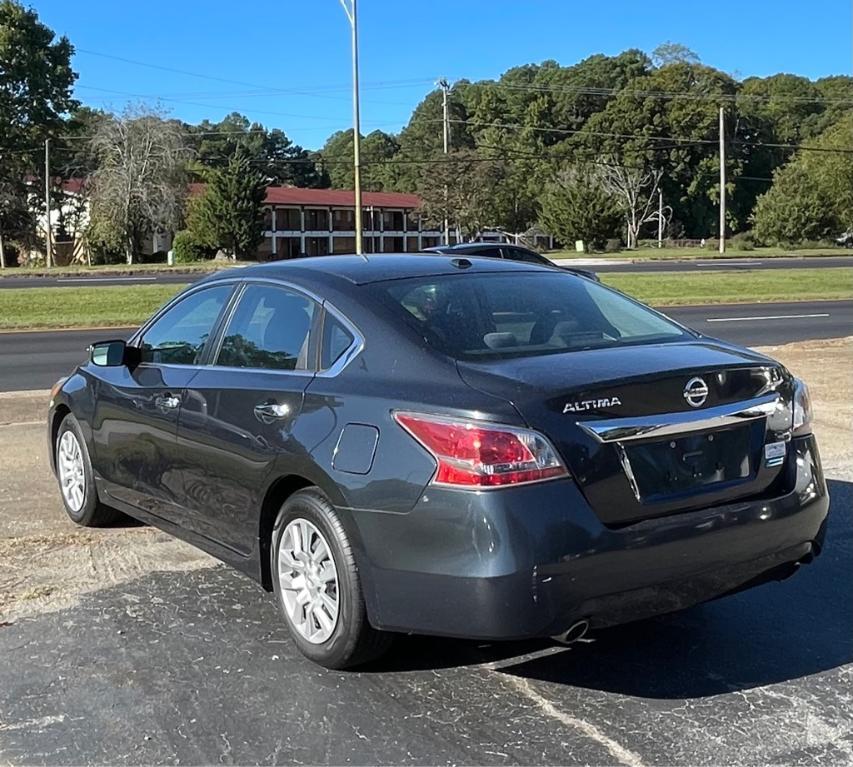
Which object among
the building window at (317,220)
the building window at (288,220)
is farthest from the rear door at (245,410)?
the building window at (317,220)

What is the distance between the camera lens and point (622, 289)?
28500 millimetres

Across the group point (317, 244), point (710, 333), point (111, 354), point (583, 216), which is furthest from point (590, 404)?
point (317, 244)

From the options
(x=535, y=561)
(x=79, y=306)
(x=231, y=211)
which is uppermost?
(x=231, y=211)

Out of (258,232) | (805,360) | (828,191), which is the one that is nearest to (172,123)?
(258,232)

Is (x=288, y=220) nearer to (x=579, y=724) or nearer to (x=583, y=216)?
(x=583, y=216)

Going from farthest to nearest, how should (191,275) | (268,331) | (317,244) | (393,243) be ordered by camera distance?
1. (393,243)
2. (317,244)
3. (191,275)
4. (268,331)

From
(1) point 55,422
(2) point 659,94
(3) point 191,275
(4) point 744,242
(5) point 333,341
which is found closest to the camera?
(5) point 333,341

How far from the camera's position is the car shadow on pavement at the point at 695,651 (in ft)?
12.5

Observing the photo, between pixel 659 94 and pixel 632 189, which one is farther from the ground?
pixel 659 94

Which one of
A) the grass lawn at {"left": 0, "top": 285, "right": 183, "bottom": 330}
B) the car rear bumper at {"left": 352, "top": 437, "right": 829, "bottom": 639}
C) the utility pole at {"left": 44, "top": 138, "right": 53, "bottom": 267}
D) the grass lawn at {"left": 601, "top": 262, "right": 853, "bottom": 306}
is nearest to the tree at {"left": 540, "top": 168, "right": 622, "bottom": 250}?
the grass lawn at {"left": 601, "top": 262, "right": 853, "bottom": 306}

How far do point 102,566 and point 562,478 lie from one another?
294 centimetres

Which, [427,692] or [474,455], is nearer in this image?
[474,455]

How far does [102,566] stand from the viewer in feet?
17.2

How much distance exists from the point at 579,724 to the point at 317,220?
8183 cm
